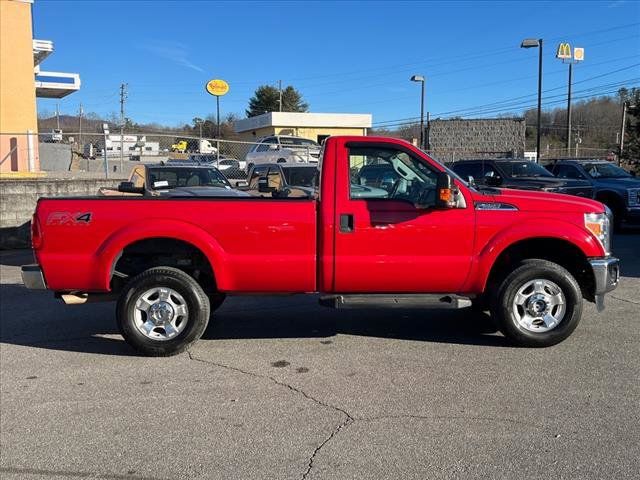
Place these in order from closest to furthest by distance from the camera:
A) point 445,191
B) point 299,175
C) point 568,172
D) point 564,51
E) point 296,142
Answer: point 445,191, point 299,175, point 568,172, point 296,142, point 564,51

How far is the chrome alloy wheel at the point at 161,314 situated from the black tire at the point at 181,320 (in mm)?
32

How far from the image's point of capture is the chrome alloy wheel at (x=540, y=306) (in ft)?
18.3

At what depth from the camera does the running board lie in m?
5.54

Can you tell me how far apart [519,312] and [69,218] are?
4.30 metres

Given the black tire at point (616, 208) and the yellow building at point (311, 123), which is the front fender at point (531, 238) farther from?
the yellow building at point (311, 123)

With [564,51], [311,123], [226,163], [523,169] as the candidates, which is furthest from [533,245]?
[311,123]

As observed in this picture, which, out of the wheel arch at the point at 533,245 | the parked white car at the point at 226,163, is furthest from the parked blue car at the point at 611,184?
the parked white car at the point at 226,163

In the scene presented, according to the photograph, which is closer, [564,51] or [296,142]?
[296,142]

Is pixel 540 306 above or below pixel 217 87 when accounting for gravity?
below

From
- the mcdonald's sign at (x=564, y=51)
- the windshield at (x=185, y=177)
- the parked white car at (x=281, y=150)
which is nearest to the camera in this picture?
the windshield at (x=185, y=177)

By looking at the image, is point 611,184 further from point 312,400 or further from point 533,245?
point 312,400

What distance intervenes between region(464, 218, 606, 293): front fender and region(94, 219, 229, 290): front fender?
2.41 meters

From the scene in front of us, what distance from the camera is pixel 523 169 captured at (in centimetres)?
1468

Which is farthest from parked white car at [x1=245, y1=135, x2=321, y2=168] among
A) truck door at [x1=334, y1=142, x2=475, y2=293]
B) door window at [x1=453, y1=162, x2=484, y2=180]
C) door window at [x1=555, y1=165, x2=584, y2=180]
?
truck door at [x1=334, y1=142, x2=475, y2=293]
